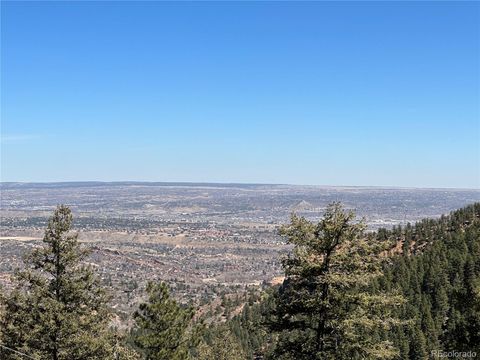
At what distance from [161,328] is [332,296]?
1338 centimetres

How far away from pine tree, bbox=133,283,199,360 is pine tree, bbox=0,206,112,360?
6.09 meters

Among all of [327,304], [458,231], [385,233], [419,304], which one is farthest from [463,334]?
[385,233]

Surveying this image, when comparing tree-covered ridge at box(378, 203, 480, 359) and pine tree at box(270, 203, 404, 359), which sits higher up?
pine tree at box(270, 203, 404, 359)

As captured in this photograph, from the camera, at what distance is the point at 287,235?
653 inches

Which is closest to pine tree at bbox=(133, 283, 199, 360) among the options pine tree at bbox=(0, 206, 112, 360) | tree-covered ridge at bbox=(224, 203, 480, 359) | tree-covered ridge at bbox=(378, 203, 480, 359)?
pine tree at bbox=(0, 206, 112, 360)

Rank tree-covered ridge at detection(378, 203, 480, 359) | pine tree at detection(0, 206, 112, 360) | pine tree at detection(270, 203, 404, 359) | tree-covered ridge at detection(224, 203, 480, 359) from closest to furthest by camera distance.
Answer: pine tree at detection(270, 203, 404, 359) < pine tree at detection(0, 206, 112, 360) < tree-covered ridge at detection(224, 203, 480, 359) < tree-covered ridge at detection(378, 203, 480, 359)

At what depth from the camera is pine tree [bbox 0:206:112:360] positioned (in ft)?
61.0

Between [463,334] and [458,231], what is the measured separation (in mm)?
58020

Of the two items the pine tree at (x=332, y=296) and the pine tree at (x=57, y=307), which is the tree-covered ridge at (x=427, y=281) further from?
the pine tree at (x=332, y=296)

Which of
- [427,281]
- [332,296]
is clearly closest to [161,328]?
[332,296]

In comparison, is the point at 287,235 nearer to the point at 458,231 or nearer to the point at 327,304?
the point at 327,304

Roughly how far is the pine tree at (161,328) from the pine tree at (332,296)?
11042 mm

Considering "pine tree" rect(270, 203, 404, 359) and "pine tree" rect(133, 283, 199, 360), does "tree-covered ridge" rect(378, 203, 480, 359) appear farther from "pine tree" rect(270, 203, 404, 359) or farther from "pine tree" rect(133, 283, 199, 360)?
"pine tree" rect(270, 203, 404, 359)

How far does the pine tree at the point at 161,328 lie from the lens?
25.9m
